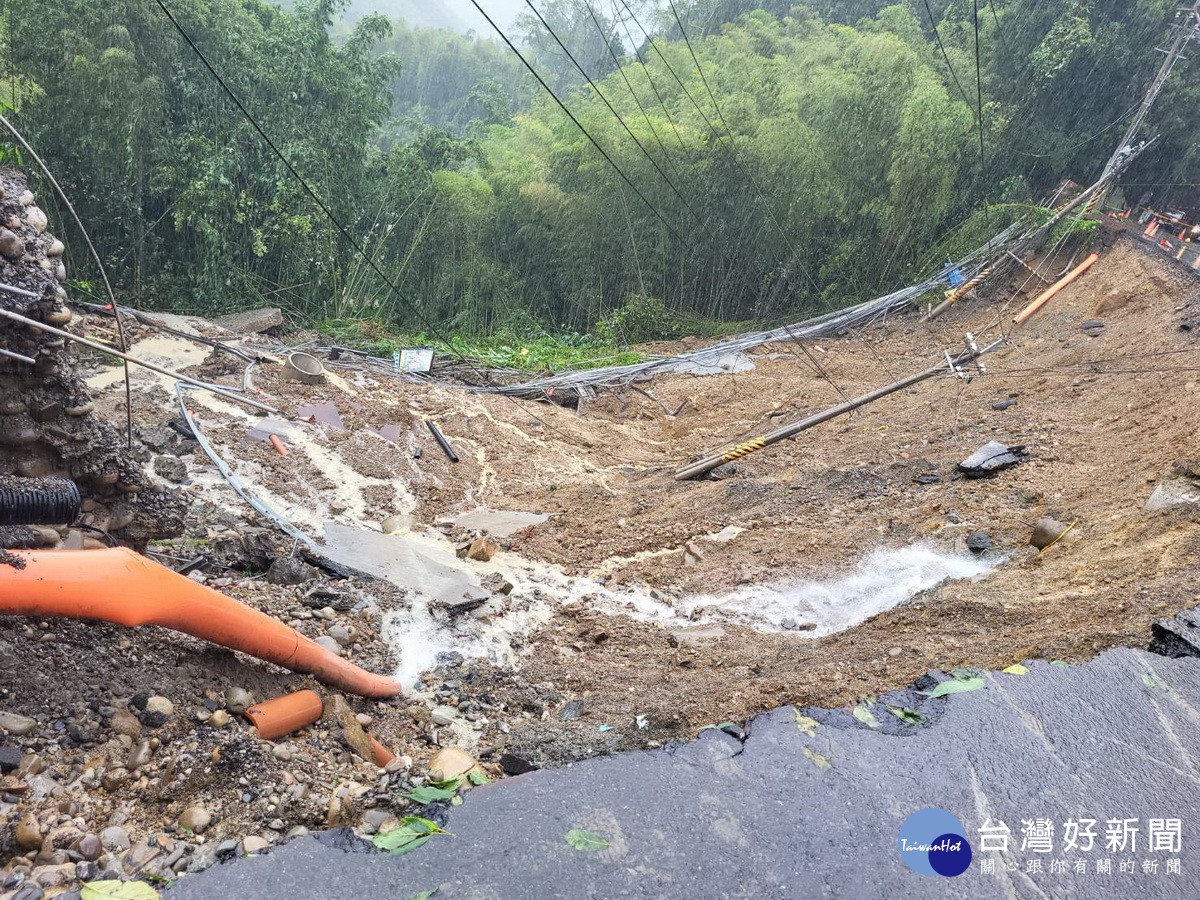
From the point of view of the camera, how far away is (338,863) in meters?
2.15

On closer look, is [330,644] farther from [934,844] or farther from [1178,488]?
[1178,488]

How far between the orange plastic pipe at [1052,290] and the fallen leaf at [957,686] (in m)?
11.2

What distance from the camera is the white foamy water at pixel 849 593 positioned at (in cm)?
486

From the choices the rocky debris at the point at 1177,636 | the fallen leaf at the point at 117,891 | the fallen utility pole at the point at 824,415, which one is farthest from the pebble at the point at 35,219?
the rocky debris at the point at 1177,636

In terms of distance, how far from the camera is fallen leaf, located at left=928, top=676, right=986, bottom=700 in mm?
3035

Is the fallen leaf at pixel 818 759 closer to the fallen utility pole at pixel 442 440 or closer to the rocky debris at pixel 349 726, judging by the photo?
the rocky debris at pixel 349 726

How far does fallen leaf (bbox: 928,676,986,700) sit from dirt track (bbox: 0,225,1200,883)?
0.14m

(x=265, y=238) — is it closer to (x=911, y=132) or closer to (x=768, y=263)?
(x=768, y=263)

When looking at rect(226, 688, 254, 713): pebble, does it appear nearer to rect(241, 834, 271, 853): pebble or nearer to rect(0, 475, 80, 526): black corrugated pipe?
rect(241, 834, 271, 853): pebble

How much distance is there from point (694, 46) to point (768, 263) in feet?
16.5

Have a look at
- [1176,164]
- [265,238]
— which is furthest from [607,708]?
[1176,164]

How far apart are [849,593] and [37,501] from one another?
14.7ft

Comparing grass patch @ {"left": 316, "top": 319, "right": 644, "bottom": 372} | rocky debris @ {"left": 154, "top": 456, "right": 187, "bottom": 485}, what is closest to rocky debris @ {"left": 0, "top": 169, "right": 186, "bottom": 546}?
rocky debris @ {"left": 154, "top": 456, "right": 187, "bottom": 485}

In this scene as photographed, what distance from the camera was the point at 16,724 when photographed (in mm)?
2307
